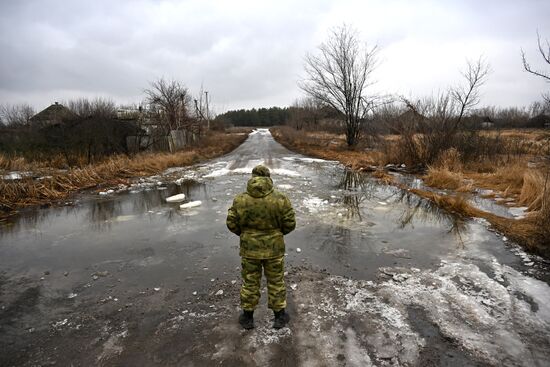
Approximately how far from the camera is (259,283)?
3512 millimetres

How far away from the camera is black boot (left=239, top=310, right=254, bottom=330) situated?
3484 millimetres

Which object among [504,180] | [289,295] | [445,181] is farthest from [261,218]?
[504,180]

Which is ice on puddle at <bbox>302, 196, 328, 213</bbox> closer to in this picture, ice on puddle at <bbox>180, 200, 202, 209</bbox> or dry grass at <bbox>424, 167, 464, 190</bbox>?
ice on puddle at <bbox>180, 200, 202, 209</bbox>

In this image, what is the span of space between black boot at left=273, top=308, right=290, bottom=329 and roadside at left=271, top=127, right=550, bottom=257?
4.60m

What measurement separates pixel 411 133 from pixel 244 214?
42.8 feet

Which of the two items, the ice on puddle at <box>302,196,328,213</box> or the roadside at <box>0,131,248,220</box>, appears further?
the roadside at <box>0,131,248,220</box>

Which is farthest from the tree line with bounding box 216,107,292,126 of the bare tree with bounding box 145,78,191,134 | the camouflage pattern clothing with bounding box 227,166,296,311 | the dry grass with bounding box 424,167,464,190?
the camouflage pattern clothing with bounding box 227,166,296,311

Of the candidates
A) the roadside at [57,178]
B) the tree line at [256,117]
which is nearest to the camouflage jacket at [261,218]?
the roadside at [57,178]

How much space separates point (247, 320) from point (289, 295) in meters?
0.80

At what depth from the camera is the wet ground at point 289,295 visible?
3.16 meters

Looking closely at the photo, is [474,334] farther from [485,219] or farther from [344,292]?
[485,219]

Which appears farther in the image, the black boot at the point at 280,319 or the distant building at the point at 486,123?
the distant building at the point at 486,123

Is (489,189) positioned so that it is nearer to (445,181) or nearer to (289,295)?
(445,181)

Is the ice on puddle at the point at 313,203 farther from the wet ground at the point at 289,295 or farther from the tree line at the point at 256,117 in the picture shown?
the tree line at the point at 256,117
